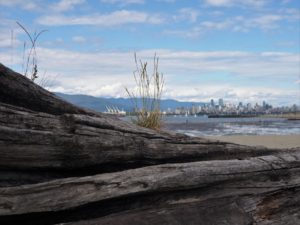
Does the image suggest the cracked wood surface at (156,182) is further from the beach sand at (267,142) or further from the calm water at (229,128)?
the beach sand at (267,142)

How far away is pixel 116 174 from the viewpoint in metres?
4.44

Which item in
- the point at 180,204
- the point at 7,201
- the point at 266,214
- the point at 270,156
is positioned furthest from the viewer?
the point at 270,156

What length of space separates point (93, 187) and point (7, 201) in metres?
0.71

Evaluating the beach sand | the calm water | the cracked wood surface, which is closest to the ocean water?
the calm water

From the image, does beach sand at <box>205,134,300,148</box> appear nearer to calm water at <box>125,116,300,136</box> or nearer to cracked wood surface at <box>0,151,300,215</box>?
calm water at <box>125,116,300,136</box>

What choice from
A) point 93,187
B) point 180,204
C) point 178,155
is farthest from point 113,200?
point 178,155

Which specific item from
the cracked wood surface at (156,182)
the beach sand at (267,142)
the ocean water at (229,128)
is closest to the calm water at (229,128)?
the ocean water at (229,128)

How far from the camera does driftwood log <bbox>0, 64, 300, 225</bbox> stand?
422cm

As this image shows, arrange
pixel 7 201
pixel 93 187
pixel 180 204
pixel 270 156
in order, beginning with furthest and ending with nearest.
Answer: pixel 270 156 < pixel 180 204 < pixel 93 187 < pixel 7 201

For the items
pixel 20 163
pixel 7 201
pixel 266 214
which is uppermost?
pixel 20 163

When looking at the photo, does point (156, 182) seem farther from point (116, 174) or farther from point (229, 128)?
point (229, 128)

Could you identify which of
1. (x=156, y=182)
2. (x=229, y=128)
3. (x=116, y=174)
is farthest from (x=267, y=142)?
(x=229, y=128)

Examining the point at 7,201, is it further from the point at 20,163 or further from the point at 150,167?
the point at 150,167

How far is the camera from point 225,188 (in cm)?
491
